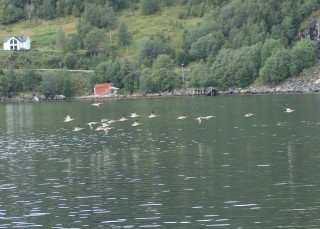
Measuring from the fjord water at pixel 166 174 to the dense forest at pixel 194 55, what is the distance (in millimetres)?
67233

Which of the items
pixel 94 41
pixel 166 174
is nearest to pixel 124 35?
Answer: pixel 94 41

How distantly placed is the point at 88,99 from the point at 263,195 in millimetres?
125198

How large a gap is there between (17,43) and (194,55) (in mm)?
36557

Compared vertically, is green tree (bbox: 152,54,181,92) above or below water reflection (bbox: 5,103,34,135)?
above

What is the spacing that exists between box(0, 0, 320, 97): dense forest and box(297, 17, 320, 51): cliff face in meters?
0.89

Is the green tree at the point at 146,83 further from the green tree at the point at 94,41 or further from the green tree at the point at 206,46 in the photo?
the green tree at the point at 94,41

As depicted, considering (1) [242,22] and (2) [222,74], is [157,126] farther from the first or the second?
(1) [242,22]

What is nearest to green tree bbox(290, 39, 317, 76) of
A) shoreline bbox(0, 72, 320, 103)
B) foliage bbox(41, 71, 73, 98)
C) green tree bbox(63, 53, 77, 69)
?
shoreline bbox(0, 72, 320, 103)

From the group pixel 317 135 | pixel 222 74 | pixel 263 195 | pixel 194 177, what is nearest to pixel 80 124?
pixel 317 135

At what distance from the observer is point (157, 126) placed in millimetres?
97938

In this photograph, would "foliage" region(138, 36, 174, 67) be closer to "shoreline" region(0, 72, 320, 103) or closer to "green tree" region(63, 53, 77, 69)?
"shoreline" region(0, 72, 320, 103)

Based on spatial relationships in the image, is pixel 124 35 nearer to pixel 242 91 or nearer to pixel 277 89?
pixel 242 91

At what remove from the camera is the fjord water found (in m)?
47.2

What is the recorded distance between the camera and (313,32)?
584ft
